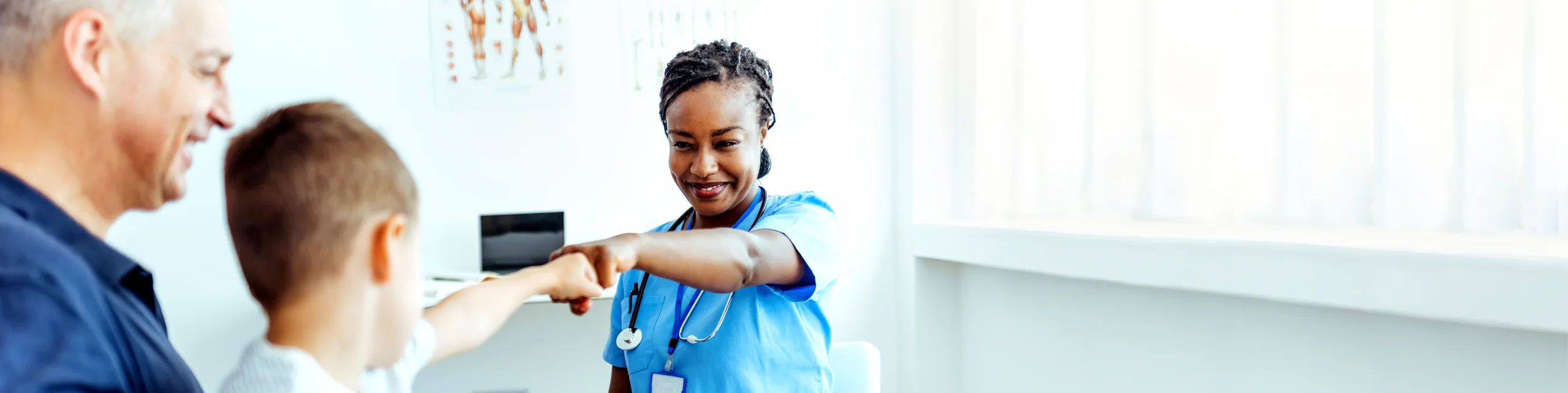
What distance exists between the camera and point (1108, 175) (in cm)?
240

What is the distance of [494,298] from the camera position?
1.02 metres

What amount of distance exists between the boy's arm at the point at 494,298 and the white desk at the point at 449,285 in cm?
139

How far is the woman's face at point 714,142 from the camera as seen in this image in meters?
1.52

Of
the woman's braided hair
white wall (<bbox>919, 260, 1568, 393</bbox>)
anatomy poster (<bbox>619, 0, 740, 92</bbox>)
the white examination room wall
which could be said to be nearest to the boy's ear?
the woman's braided hair

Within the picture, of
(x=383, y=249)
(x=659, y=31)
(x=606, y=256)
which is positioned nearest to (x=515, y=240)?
(x=659, y=31)

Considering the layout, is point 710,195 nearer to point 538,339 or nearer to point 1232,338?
point 1232,338

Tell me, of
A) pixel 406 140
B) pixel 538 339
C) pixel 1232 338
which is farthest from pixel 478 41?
pixel 1232 338

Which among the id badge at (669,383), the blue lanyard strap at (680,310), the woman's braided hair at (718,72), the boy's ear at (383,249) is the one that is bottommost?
the id badge at (669,383)

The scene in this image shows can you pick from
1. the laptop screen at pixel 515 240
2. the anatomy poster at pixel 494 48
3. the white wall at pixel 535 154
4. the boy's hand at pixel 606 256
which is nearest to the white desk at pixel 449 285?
the laptop screen at pixel 515 240

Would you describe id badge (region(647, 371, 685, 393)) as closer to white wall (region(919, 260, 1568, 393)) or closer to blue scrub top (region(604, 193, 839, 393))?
blue scrub top (region(604, 193, 839, 393))

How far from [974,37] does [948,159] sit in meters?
0.41

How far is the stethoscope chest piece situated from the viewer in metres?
1.51

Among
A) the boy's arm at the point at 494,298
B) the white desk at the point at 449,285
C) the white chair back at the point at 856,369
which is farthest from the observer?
the white desk at the point at 449,285

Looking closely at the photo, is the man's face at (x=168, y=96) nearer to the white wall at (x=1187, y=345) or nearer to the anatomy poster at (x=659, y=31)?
the white wall at (x=1187, y=345)
